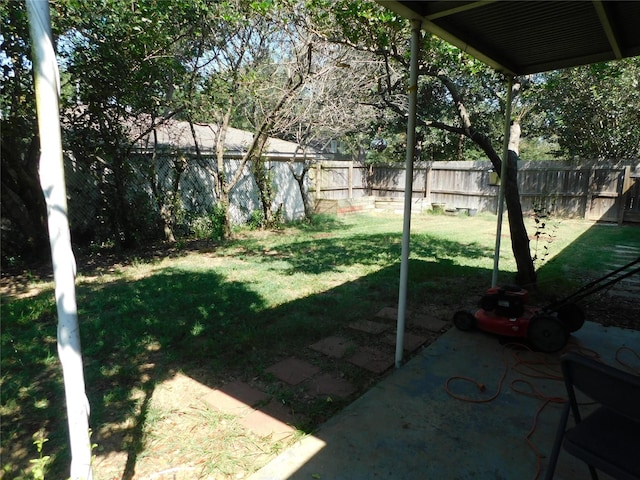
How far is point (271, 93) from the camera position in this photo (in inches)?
356

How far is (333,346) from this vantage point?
3.47 meters

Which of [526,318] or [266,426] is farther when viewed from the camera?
[526,318]

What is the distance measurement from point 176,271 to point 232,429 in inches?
160

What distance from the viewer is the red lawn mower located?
10.7 ft

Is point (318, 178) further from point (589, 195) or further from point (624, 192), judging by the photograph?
point (624, 192)

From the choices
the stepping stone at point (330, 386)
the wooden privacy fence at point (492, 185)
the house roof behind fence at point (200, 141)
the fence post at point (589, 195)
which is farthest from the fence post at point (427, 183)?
the stepping stone at point (330, 386)

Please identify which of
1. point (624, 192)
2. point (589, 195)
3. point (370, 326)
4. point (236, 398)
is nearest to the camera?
point (236, 398)

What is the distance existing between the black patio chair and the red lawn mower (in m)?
1.64

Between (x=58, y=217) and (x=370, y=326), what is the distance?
3.09m

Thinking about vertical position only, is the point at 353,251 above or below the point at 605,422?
below

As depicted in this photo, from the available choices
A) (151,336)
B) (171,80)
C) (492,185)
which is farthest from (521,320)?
(492,185)

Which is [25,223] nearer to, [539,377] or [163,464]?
[163,464]

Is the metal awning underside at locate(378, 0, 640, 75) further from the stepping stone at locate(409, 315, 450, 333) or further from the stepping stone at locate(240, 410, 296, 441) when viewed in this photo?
the stepping stone at locate(240, 410, 296, 441)

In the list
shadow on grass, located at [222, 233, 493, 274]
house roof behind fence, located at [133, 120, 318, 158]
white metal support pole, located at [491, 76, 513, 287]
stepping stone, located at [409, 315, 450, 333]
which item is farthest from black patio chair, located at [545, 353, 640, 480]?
house roof behind fence, located at [133, 120, 318, 158]
